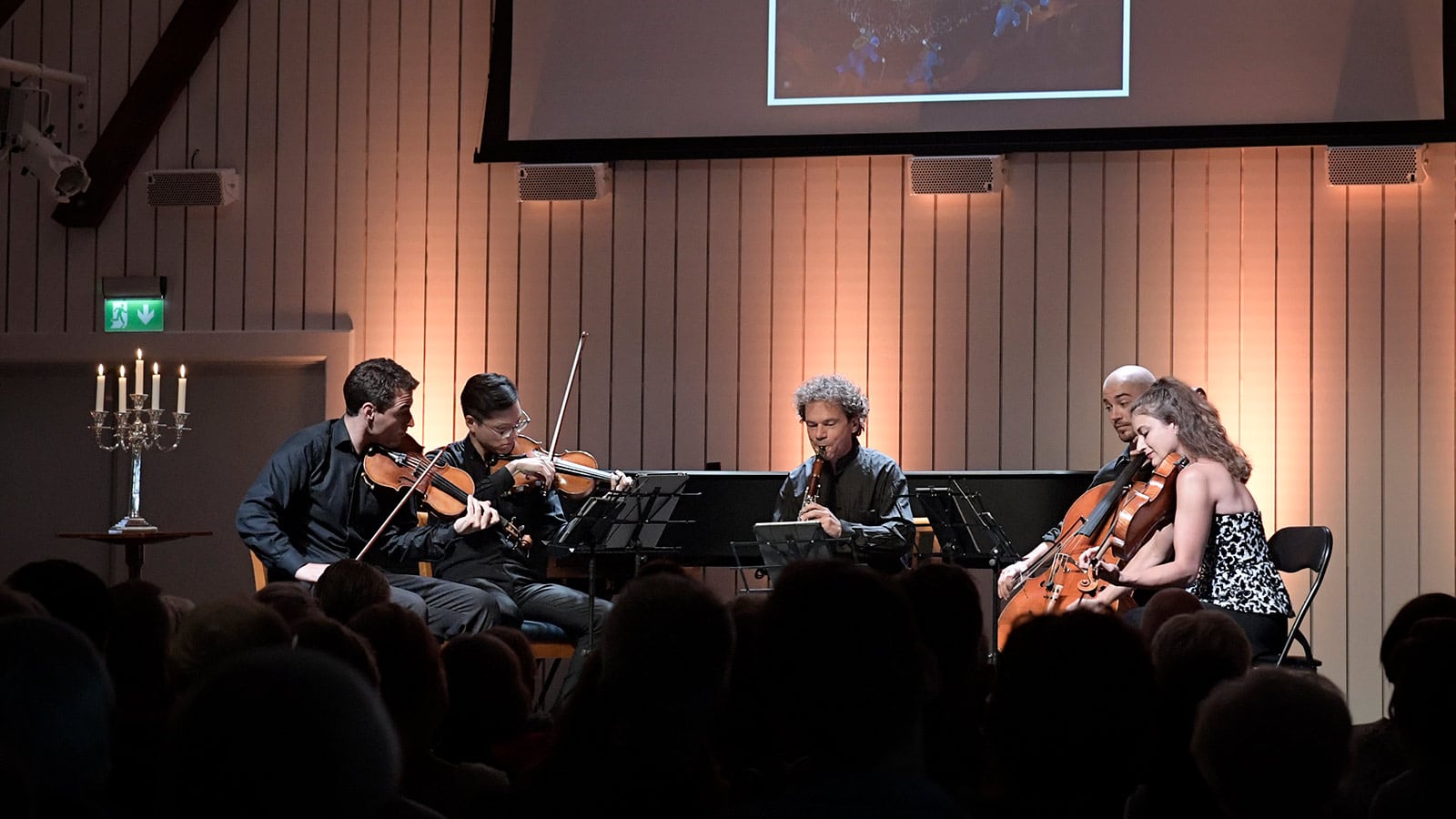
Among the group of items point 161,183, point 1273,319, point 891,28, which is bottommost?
point 1273,319

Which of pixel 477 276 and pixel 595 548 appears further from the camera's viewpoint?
pixel 477 276

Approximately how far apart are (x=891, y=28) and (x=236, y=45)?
9.89 ft

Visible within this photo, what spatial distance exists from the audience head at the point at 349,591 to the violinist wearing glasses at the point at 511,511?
1659 millimetres

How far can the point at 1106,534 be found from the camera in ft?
14.9

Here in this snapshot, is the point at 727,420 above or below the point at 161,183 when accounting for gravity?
below

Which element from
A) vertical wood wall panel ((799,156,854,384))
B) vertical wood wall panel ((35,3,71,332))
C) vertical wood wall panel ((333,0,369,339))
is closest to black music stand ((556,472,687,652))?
vertical wood wall panel ((799,156,854,384))

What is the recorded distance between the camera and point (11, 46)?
6.67 m

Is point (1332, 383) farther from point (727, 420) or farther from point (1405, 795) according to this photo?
point (1405, 795)

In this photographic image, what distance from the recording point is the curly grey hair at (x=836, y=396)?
5.02 meters

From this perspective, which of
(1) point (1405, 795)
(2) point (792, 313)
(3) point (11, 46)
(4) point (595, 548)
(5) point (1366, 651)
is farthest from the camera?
(3) point (11, 46)

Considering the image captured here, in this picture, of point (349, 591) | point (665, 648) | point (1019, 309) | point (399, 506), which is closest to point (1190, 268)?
point (1019, 309)

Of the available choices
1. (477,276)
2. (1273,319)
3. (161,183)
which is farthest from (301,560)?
(1273,319)

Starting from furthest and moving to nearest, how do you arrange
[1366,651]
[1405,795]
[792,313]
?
1. [792,313]
2. [1366,651]
3. [1405,795]

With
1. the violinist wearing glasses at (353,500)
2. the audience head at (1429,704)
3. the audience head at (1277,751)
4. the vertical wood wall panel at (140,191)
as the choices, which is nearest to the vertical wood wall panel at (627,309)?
the violinist wearing glasses at (353,500)
